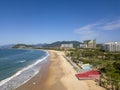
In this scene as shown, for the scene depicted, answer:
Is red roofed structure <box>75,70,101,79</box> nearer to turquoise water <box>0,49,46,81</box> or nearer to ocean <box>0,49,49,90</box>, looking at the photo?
ocean <box>0,49,49,90</box>

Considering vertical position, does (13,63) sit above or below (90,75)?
below

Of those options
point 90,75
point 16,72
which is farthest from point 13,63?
point 90,75

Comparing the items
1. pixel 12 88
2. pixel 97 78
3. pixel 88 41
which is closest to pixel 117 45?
pixel 88 41

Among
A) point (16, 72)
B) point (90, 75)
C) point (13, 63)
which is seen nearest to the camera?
point (90, 75)

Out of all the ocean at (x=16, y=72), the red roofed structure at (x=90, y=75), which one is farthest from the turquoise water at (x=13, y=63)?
the red roofed structure at (x=90, y=75)

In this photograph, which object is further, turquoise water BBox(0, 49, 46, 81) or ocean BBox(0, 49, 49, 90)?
turquoise water BBox(0, 49, 46, 81)

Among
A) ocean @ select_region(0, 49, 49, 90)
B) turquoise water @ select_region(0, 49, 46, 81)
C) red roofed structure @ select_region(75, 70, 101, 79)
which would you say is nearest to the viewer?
ocean @ select_region(0, 49, 49, 90)

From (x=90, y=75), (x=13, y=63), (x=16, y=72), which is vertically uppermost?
(x=90, y=75)

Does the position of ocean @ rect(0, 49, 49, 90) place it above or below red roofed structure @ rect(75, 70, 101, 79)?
below

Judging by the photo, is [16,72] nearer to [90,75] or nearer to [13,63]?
[90,75]

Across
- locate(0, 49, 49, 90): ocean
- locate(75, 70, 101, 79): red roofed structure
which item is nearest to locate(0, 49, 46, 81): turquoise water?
locate(0, 49, 49, 90): ocean

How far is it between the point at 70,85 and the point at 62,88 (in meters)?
1.96

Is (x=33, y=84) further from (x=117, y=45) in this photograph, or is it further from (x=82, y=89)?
(x=117, y=45)

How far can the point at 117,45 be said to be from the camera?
5374 inches
